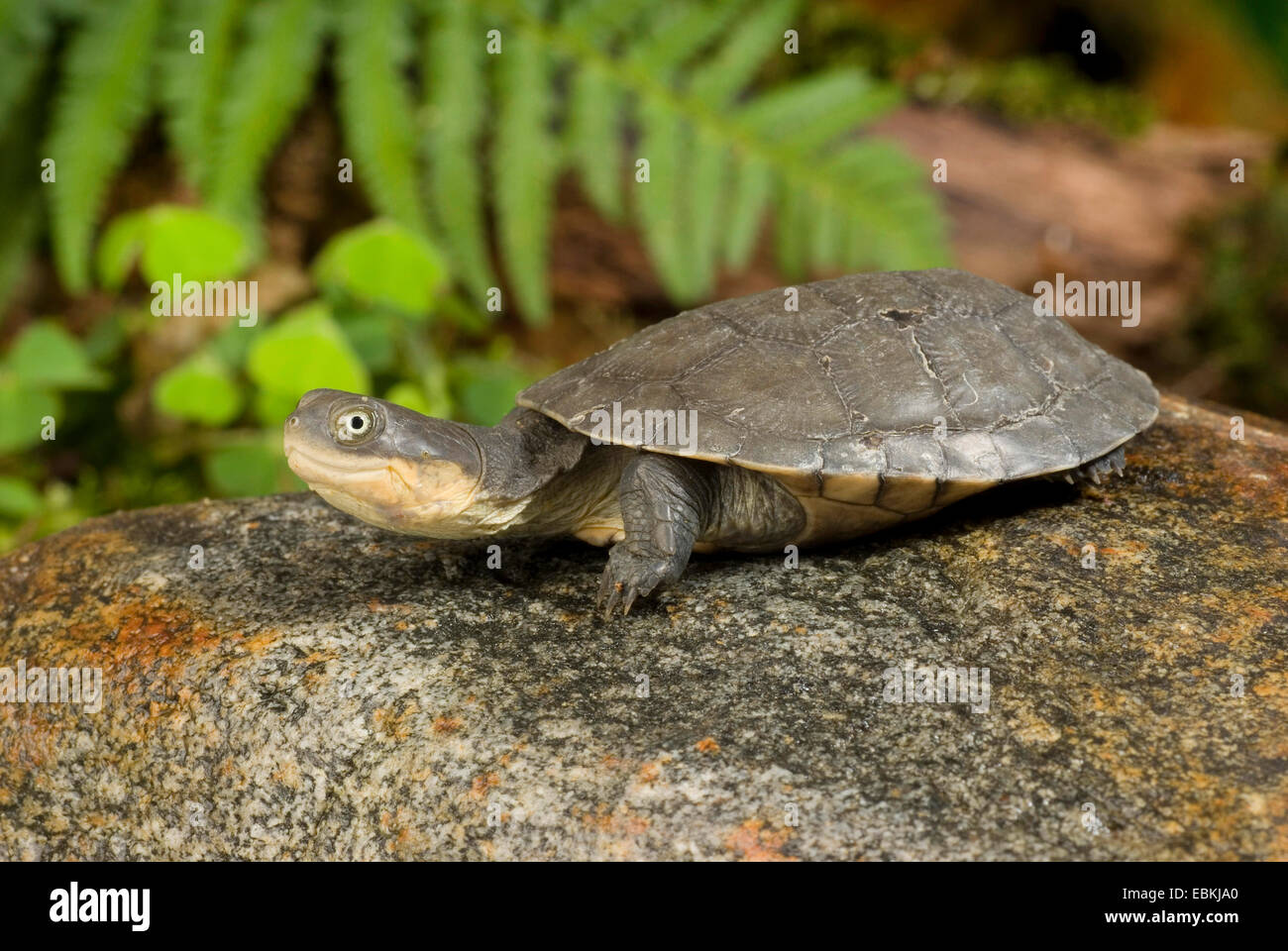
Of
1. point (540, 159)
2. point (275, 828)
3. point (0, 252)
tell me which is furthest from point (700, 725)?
point (0, 252)

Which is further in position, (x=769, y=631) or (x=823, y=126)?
(x=823, y=126)

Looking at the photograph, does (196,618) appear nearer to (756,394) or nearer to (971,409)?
(756,394)

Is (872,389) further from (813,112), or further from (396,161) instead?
(396,161)

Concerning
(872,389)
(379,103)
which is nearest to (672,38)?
(379,103)

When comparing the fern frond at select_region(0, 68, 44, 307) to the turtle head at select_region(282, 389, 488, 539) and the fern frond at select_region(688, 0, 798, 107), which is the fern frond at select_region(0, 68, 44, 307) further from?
the turtle head at select_region(282, 389, 488, 539)

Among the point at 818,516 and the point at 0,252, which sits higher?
the point at 0,252
